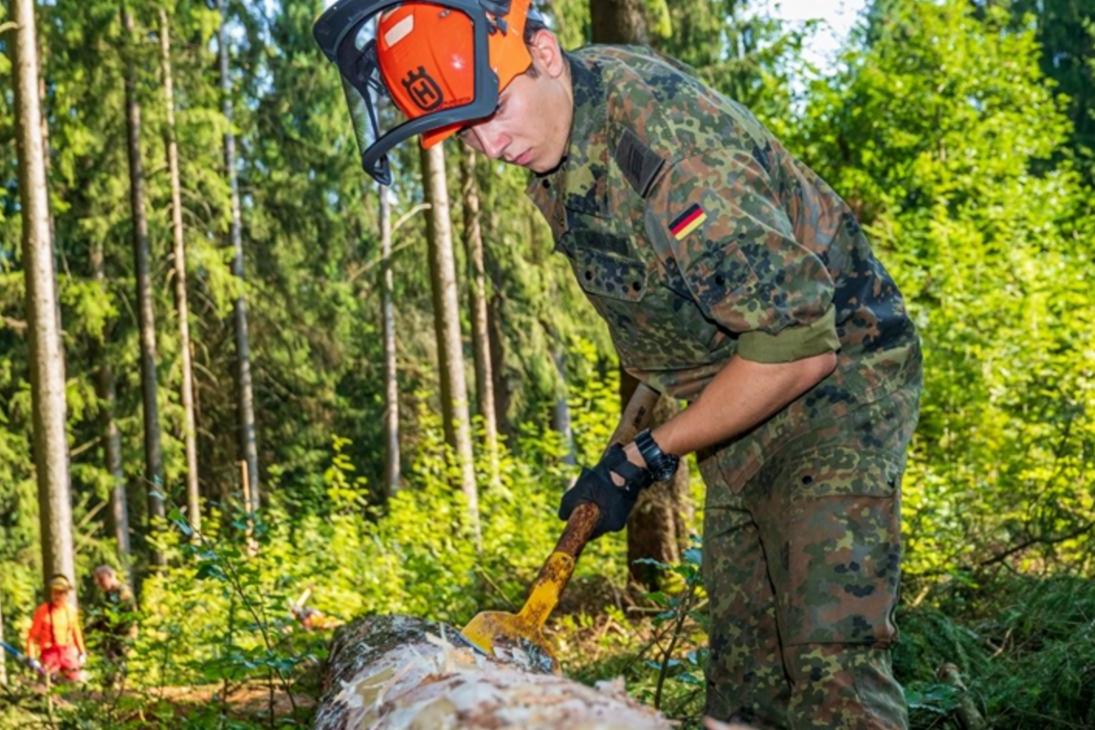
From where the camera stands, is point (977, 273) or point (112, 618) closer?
point (112, 618)

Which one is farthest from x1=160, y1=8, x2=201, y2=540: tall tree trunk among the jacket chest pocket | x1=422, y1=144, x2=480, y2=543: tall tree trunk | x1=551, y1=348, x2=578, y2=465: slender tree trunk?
the jacket chest pocket

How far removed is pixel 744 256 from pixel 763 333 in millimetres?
189

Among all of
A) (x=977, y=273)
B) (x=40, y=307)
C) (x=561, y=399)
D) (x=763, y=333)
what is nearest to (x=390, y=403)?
(x=561, y=399)

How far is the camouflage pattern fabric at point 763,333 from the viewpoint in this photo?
2.65 meters

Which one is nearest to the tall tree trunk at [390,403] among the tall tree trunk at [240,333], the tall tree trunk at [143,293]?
the tall tree trunk at [240,333]

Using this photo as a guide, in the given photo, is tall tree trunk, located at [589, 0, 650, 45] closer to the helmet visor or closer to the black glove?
the helmet visor

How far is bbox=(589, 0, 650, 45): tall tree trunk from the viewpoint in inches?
314

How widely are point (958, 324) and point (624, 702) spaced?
13.1 m

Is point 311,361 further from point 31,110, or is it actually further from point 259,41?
point 31,110

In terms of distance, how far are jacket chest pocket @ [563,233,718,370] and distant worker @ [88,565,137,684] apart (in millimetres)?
3456

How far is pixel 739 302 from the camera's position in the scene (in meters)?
2.64

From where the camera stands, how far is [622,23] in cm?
801

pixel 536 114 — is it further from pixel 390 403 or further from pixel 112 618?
pixel 390 403

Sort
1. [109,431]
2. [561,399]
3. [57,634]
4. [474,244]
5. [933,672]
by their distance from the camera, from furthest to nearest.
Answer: [561,399] < [109,431] < [474,244] < [57,634] < [933,672]
